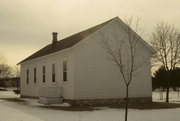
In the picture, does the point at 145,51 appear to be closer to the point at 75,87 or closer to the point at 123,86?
the point at 123,86

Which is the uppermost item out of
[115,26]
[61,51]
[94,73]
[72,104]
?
[115,26]

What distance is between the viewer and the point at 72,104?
24.9m

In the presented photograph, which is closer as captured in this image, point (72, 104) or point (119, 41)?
point (72, 104)

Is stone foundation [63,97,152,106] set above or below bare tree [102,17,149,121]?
below

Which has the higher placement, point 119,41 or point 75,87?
point 119,41

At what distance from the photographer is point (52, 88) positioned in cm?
2627

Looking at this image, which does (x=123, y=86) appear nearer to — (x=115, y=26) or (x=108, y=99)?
(x=108, y=99)

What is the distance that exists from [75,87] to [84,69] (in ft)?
5.08

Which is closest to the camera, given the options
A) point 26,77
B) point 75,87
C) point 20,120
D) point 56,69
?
point 20,120

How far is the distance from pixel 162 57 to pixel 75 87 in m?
11.5

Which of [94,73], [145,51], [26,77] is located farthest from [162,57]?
A: [26,77]

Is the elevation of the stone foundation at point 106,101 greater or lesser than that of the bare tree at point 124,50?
→ lesser

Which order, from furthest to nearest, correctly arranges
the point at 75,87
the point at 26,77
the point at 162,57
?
the point at 26,77 → the point at 162,57 → the point at 75,87

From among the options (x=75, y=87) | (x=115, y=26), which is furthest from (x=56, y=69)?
(x=115, y=26)
